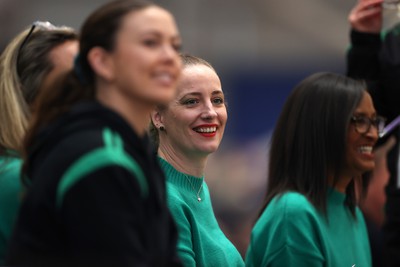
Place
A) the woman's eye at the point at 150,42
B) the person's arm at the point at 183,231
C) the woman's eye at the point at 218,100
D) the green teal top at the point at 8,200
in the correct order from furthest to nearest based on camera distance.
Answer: the woman's eye at the point at 218,100 < the person's arm at the point at 183,231 < the green teal top at the point at 8,200 < the woman's eye at the point at 150,42

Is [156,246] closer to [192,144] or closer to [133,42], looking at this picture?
[133,42]

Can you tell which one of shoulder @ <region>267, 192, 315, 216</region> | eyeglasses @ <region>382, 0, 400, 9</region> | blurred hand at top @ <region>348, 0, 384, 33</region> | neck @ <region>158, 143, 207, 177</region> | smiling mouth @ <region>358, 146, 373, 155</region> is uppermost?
eyeglasses @ <region>382, 0, 400, 9</region>

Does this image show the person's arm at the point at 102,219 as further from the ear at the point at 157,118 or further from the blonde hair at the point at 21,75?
the ear at the point at 157,118

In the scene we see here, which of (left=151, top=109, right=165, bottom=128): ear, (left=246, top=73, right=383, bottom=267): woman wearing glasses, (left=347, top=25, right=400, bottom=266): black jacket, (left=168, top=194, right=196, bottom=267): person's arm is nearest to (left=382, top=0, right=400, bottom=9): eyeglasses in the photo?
(left=347, top=25, right=400, bottom=266): black jacket

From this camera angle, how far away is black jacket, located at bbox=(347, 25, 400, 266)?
159 inches

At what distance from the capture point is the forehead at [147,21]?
2375mm

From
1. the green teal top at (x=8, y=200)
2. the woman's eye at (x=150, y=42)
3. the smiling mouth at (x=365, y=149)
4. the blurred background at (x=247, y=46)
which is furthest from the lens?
the blurred background at (x=247, y=46)

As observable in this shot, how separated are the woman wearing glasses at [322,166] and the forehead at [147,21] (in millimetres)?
1534

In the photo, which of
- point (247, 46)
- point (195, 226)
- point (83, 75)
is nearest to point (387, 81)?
point (195, 226)

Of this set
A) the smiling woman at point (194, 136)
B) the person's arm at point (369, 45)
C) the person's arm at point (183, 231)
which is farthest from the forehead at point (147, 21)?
the person's arm at point (369, 45)

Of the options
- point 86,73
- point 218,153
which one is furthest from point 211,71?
point 218,153

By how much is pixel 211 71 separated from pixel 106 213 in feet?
6.07

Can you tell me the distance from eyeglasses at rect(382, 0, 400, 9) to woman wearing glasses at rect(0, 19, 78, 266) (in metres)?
1.82

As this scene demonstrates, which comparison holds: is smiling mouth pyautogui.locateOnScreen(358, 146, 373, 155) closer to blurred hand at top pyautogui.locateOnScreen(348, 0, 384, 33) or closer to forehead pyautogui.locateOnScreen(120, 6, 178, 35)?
blurred hand at top pyautogui.locateOnScreen(348, 0, 384, 33)
